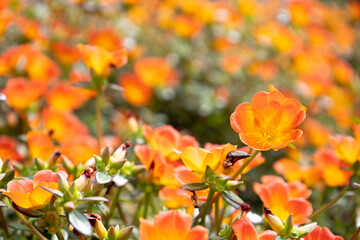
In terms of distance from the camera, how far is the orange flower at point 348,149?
1097 millimetres

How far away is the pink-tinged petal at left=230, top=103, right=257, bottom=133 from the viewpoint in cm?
89

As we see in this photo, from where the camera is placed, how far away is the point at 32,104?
1699mm

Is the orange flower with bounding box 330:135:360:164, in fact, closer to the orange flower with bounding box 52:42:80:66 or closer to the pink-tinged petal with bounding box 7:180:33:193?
the pink-tinged petal with bounding box 7:180:33:193

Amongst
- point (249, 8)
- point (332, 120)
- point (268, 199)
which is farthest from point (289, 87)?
point (268, 199)

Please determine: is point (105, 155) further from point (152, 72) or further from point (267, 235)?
point (152, 72)

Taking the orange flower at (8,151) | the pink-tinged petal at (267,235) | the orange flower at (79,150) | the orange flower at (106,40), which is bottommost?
the orange flower at (106,40)

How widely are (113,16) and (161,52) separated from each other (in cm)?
41

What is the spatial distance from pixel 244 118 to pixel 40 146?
0.59 meters

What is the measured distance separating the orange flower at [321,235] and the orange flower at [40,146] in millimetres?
710

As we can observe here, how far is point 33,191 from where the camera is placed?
0.78m

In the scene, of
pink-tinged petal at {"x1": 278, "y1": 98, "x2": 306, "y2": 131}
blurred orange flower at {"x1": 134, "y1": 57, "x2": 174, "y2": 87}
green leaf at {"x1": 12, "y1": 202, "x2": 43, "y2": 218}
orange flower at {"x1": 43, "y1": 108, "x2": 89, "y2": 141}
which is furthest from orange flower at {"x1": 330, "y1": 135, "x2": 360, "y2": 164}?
blurred orange flower at {"x1": 134, "y1": 57, "x2": 174, "y2": 87}

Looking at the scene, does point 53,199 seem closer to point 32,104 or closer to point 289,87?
point 32,104

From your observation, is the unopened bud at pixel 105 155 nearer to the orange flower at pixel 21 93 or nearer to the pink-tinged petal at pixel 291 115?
the pink-tinged petal at pixel 291 115

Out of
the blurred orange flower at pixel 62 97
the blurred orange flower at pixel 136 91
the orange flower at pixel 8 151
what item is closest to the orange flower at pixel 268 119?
the orange flower at pixel 8 151
